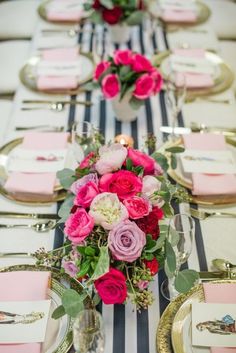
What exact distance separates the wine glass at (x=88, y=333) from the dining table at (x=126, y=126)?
0.06 m

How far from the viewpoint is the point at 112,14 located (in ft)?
7.38

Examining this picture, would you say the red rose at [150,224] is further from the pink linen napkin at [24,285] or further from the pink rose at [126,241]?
the pink linen napkin at [24,285]

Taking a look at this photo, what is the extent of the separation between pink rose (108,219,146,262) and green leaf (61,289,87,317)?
141 mm

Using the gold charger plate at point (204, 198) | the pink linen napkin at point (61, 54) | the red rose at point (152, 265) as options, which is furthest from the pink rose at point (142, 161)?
the pink linen napkin at point (61, 54)

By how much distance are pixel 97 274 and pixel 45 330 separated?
0.25m

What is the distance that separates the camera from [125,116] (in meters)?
1.89

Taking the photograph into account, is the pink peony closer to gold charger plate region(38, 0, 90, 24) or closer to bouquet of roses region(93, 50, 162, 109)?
bouquet of roses region(93, 50, 162, 109)

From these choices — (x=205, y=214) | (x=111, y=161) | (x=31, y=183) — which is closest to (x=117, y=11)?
(x=31, y=183)

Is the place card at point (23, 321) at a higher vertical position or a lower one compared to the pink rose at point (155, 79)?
lower

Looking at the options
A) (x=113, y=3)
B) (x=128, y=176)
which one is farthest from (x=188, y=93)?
(x=128, y=176)

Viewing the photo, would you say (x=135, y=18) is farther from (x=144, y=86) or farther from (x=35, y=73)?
(x=144, y=86)

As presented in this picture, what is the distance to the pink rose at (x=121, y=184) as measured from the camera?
42.3 inches

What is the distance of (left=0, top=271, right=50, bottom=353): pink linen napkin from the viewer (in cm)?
119

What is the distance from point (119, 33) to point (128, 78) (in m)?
0.83
